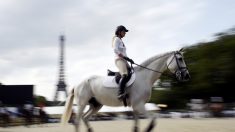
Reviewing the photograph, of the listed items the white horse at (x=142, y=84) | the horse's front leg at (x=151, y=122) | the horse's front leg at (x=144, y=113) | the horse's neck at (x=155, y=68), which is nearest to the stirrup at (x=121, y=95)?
the white horse at (x=142, y=84)

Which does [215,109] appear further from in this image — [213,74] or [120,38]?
[213,74]

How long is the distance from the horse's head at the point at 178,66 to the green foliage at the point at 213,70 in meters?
48.9

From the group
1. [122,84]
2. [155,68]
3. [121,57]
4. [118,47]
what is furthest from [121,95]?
[118,47]

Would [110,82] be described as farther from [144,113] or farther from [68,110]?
[68,110]

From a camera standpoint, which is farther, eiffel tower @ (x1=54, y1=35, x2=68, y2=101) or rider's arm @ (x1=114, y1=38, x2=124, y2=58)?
eiffel tower @ (x1=54, y1=35, x2=68, y2=101)

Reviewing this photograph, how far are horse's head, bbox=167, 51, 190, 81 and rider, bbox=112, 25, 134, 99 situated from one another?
1191mm

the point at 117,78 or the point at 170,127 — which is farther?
the point at 170,127

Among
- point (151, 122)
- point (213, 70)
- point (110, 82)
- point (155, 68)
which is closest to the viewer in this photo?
point (151, 122)

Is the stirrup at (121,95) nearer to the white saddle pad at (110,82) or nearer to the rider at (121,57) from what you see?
the rider at (121,57)

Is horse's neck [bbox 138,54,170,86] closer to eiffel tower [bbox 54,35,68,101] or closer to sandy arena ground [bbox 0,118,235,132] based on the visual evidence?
sandy arena ground [bbox 0,118,235,132]

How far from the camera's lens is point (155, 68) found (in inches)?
531

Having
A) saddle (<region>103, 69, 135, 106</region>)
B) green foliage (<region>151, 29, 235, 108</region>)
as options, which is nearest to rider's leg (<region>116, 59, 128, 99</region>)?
saddle (<region>103, 69, 135, 106</region>)

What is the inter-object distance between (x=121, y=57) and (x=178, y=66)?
1701 mm

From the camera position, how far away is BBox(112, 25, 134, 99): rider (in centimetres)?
1330
